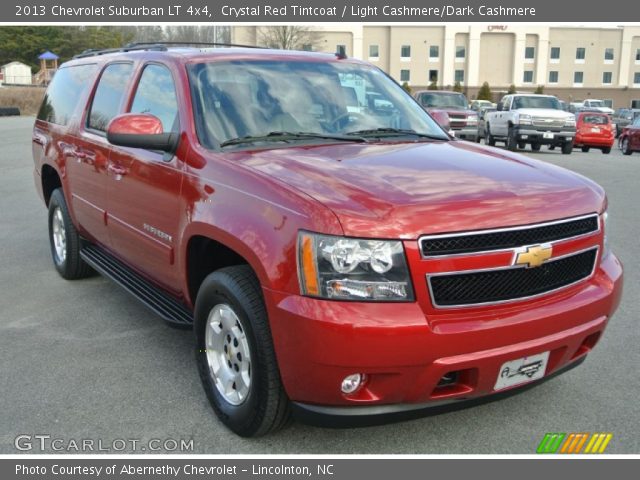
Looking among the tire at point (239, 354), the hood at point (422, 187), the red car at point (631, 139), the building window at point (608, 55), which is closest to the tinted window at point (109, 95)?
the hood at point (422, 187)

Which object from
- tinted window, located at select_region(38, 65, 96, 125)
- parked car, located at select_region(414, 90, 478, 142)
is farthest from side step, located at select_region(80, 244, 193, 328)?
parked car, located at select_region(414, 90, 478, 142)

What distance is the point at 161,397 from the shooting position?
382 centimetres

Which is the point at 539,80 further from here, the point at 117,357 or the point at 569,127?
the point at 117,357

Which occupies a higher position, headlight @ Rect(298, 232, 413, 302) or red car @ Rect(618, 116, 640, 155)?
headlight @ Rect(298, 232, 413, 302)

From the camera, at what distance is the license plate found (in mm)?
2955

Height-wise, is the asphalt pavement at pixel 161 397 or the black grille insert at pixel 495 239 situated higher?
the black grille insert at pixel 495 239

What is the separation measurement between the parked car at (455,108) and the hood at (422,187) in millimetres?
20055

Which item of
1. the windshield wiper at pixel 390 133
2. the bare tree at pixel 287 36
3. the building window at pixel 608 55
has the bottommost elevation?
the windshield wiper at pixel 390 133

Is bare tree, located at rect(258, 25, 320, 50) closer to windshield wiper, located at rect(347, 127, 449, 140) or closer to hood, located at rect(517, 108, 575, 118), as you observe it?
hood, located at rect(517, 108, 575, 118)

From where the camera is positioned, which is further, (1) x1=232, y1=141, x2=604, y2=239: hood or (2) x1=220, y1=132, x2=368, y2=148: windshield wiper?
(2) x1=220, y1=132, x2=368, y2=148: windshield wiper

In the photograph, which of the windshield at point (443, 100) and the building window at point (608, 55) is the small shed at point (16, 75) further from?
the building window at point (608, 55)

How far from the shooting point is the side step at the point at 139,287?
3.99m

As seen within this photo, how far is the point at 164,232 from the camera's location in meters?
3.94

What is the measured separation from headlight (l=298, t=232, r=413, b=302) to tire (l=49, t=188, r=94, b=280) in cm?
380
